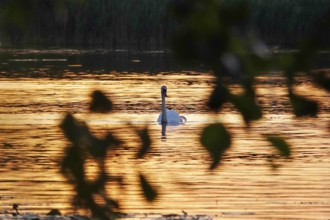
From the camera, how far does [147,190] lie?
209 cm

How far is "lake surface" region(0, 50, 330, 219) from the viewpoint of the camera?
297cm

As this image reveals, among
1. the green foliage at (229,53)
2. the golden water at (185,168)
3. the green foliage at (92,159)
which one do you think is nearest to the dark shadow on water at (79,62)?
the golden water at (185,168)

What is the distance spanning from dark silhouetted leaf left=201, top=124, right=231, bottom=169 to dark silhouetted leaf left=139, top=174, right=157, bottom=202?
0.45 m

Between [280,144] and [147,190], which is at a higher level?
[280,144]

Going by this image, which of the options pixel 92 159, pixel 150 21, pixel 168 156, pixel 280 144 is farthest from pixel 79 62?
pixel 280 144

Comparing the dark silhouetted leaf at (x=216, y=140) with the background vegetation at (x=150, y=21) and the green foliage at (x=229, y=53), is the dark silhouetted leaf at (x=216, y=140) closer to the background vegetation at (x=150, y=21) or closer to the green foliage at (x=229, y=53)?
the green foliage at (x=229, y=53)

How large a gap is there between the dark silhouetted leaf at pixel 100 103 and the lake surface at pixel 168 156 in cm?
4

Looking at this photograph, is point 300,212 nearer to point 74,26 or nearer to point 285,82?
point 285,82

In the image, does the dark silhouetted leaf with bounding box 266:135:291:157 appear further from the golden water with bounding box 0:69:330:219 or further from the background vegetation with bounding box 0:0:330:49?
the background vegetation with bounding box 0:0:330:49

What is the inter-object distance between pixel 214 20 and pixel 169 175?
32.9ft

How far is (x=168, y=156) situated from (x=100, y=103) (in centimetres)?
1129

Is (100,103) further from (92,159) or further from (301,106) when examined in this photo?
(301,106)

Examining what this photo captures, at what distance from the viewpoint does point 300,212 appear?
367 inches

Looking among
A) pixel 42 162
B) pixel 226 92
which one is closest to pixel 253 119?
pixel 226 92
